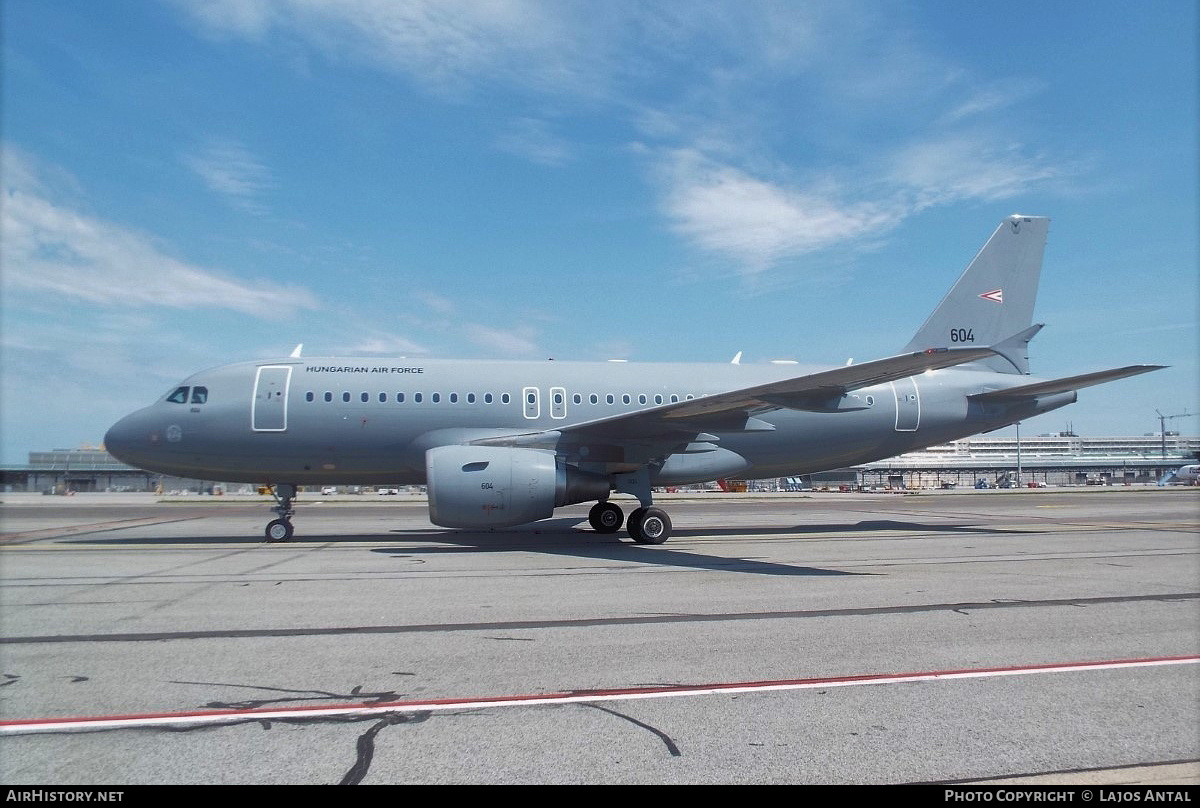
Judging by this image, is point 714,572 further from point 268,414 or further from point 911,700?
point 268,414

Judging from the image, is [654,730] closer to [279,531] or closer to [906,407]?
[279,531]

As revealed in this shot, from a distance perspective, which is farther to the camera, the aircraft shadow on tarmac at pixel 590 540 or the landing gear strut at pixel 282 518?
the landing gear strut at pixel 282 518

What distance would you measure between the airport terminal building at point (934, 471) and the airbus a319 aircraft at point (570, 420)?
30351 mm

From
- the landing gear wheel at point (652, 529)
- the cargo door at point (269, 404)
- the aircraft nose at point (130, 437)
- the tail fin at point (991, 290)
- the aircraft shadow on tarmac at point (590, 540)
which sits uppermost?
the tail fin at point (991, 290)

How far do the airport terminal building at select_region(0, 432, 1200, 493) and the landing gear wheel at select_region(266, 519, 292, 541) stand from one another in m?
30.8

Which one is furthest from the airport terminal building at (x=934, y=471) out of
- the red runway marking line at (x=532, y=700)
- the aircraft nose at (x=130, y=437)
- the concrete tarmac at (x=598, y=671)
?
the red runway marking line at (x=532, y=700)

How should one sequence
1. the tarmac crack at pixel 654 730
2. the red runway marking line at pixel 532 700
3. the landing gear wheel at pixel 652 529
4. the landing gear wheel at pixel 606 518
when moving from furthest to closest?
the landing gear wheel at pixel 606 518, the landing gear wheel at pixel 652 529, the red runway marking line at pixel 532 700, the tarmac crack at pixel 654 730

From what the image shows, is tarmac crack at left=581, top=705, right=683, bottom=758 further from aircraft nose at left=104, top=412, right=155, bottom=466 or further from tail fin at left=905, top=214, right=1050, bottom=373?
tail fin at left=905, top=214, right=1050, bottom=373

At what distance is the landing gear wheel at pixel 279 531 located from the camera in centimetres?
1582

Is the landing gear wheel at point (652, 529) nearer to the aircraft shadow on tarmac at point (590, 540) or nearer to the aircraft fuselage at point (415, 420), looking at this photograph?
the aircraft shadow on tarmac at point (590, 540)

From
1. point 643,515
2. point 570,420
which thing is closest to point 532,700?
point 643,515

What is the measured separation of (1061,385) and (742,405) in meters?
8.56

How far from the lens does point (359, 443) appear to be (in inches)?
640

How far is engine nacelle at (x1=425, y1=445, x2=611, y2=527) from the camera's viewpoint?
44.8ft
